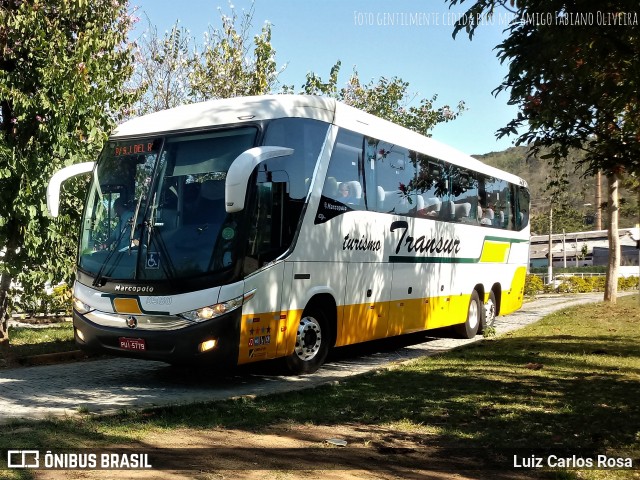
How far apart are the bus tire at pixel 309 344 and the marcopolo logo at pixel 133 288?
7.41 ft

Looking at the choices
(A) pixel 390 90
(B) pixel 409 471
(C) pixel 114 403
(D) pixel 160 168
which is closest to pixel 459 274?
(D) pixel 160 168

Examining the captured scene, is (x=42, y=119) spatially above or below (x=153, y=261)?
above

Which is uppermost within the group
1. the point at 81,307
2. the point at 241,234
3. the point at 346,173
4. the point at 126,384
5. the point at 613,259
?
the point at 346,173

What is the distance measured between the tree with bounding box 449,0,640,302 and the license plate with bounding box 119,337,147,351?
16.6 ft

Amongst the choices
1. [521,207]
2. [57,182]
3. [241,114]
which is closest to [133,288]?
[57,182]

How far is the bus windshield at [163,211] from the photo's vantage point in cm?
884

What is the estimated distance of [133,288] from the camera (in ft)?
29.5

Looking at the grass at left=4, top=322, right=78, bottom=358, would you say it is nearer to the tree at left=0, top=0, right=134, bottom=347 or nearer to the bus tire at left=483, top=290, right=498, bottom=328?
the tree at left=0, top=0, right=134, bottom=347

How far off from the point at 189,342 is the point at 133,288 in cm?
105

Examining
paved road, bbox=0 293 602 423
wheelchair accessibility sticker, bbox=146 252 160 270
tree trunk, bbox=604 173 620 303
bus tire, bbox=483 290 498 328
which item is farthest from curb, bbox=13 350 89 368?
tree trunk, bbox=604 173 620 303

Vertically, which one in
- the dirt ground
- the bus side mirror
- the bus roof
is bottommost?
the dirt ground

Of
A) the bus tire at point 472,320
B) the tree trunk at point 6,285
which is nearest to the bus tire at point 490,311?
the bus tire at point 472,320

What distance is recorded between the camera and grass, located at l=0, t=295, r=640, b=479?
637 cm

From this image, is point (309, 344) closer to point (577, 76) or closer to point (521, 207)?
point (577, 76)
